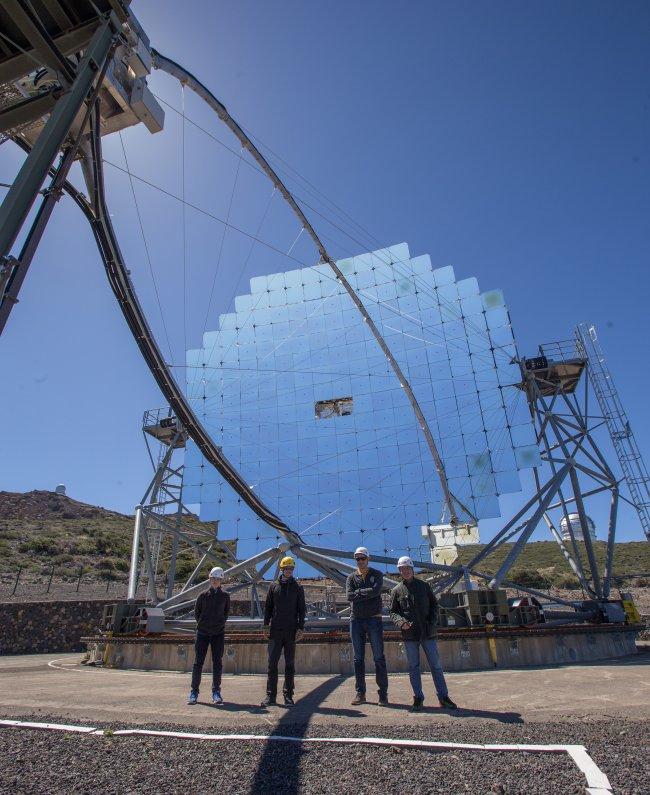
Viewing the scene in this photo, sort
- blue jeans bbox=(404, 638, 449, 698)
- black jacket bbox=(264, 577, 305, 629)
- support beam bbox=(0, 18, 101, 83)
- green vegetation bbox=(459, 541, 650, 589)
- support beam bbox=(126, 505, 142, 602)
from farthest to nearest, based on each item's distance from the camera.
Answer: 1. green vegetation bbox=(459, 541, 650, 589)
2. support beam bbox=(126, 505, 142, 602)
3. black jacket bbox=(264, 577, 305, 629)
4. support beam bbox=(0, 18, 101, 83)
5. blue jeans bbox=(404, 638, 449, 698)

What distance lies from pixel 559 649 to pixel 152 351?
10243 mm

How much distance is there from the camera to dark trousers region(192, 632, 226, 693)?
6672 mm

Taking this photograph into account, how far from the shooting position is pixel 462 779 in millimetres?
3432

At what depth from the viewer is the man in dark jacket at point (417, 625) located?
6000 mm

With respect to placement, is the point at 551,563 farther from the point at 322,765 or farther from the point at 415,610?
the point at 322,765

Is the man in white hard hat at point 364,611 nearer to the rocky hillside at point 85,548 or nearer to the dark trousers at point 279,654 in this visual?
the dark trousers at point 279,654

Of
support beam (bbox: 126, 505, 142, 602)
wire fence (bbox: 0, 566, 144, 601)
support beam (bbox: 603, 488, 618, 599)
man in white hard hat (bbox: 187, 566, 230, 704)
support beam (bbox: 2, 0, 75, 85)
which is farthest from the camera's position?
wire fence (bbox: 0, 566, 144, 601)

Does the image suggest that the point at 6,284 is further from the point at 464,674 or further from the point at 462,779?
the point at 464,674

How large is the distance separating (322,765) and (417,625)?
271 centimetres

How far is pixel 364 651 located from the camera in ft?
22.3

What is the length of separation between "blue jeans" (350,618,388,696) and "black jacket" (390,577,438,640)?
1.14 ft

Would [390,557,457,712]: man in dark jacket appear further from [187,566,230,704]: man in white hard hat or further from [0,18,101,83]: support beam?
[0,18,101,83]: support beam

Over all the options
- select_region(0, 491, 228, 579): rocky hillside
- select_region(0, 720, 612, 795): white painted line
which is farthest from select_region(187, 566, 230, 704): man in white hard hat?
select_region(0, 491, 228, 579): rocky hillside

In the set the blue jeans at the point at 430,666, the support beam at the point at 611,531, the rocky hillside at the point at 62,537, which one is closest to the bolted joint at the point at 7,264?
the blue jeans at the point at 430,666
